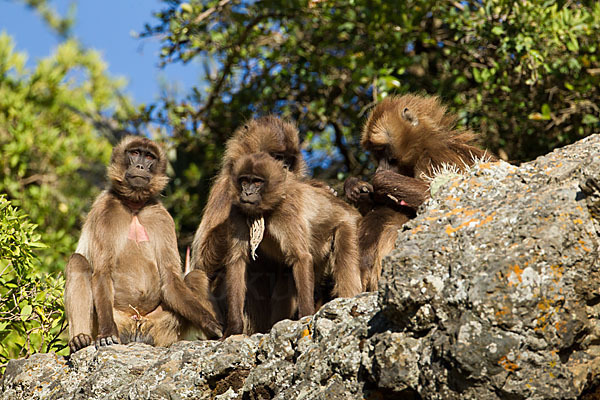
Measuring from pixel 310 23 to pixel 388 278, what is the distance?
550 centimetres

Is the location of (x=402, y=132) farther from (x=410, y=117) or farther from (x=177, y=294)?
(x=177, y=294)

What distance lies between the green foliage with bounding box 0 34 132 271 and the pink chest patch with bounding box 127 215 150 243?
2.36m

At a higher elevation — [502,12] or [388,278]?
[502,12]

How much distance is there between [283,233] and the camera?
213 inches

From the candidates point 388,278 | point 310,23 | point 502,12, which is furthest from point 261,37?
point 388,278

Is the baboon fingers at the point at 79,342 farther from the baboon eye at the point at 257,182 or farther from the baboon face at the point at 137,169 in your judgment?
the baboon eye at the point at 257,182

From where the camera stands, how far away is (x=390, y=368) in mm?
3133

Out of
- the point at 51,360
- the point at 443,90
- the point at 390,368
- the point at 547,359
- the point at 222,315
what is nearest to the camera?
the point at 547,359

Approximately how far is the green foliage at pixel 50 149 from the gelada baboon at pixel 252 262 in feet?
8.43

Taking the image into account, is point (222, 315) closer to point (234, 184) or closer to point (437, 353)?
point (234, 184)

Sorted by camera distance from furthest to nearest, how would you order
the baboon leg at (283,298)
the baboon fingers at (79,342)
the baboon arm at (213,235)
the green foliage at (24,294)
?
the baboon arm at (213,235)
the baboon leg at (283,298)
the green foliage at (24,294)
the baboon fingers at (79,342)

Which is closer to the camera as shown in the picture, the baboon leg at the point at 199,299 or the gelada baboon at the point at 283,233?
the gelada baboon at the point at 283,233

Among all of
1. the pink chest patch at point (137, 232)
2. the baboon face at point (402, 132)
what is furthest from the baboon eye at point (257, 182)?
the pink chest patch at point (137, 232)

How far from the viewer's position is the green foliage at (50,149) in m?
9.28
